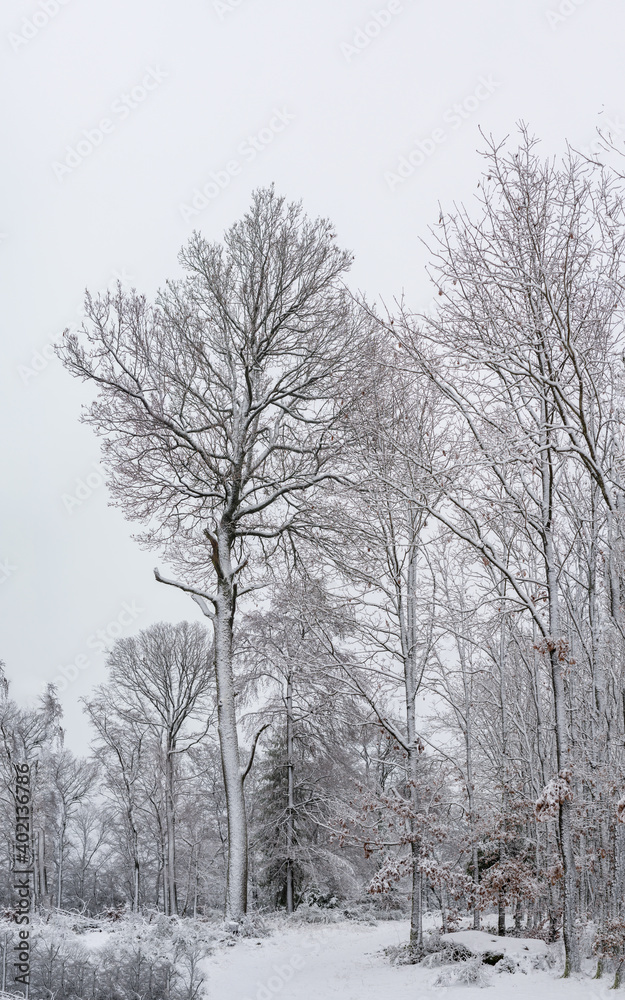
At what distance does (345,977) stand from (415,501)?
585cm

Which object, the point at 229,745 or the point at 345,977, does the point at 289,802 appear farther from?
the point at 345,977

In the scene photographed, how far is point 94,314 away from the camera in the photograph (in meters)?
10.8

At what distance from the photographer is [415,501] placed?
23.9ft

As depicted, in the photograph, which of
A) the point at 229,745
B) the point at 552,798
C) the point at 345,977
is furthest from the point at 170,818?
the point at 552,798

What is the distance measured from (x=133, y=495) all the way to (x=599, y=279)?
8316 mm

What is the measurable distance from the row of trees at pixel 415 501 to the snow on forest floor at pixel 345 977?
2.09ft

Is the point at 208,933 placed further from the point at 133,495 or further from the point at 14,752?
the point at 14,752

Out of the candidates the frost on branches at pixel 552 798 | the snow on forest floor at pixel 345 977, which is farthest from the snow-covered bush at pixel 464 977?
the frost on branches at pixel 552 798

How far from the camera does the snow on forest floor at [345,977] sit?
6.66 m

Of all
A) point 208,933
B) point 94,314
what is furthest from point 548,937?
point 94,314

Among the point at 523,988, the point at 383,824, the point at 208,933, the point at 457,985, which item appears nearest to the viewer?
the point at 523,988

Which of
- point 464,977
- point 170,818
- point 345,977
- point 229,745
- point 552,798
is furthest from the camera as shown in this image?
point 170,818

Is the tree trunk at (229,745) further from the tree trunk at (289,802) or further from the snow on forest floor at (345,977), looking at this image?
the tree trunk at (289,802)

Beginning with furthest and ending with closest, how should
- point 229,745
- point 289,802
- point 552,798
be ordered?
point 289,802 → point 229,745 → point 552,798
